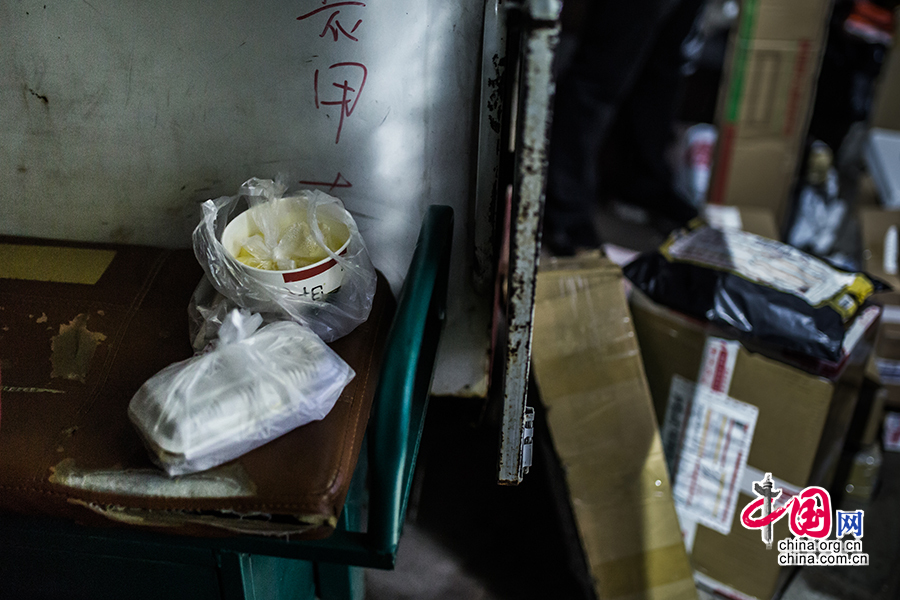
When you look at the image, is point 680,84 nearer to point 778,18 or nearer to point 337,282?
point 778,18

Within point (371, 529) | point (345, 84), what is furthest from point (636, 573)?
point (345, 84)

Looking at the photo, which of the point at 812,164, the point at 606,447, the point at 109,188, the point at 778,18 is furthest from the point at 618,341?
the point at 812,164

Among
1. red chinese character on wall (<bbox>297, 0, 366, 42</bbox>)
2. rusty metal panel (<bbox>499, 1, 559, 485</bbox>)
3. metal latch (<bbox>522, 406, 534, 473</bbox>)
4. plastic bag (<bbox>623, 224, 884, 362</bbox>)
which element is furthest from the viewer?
plastic bag (<bbox>623, 224, 884, 362</bbox>)

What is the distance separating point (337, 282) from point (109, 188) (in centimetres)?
52

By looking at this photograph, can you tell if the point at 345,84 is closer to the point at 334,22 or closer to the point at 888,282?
the point at 334,22

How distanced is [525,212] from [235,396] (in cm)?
39

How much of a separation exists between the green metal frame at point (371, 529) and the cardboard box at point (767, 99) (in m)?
1.69

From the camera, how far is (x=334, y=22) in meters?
1.08

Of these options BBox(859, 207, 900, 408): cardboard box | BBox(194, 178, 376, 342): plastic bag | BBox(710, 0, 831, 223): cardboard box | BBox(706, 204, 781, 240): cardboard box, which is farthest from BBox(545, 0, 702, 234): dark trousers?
BBox(194, 178, 376, 342): plastic bag

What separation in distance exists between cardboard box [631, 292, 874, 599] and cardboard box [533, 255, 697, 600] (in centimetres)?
12

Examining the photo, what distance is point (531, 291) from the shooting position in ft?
2.79

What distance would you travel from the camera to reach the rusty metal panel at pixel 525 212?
0.73 m

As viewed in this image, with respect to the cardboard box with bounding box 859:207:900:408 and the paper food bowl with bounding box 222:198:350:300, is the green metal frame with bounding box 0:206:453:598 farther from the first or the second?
the cardboard box with bounding box 859:207:900:408

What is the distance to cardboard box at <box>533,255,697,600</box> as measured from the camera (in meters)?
1.37
